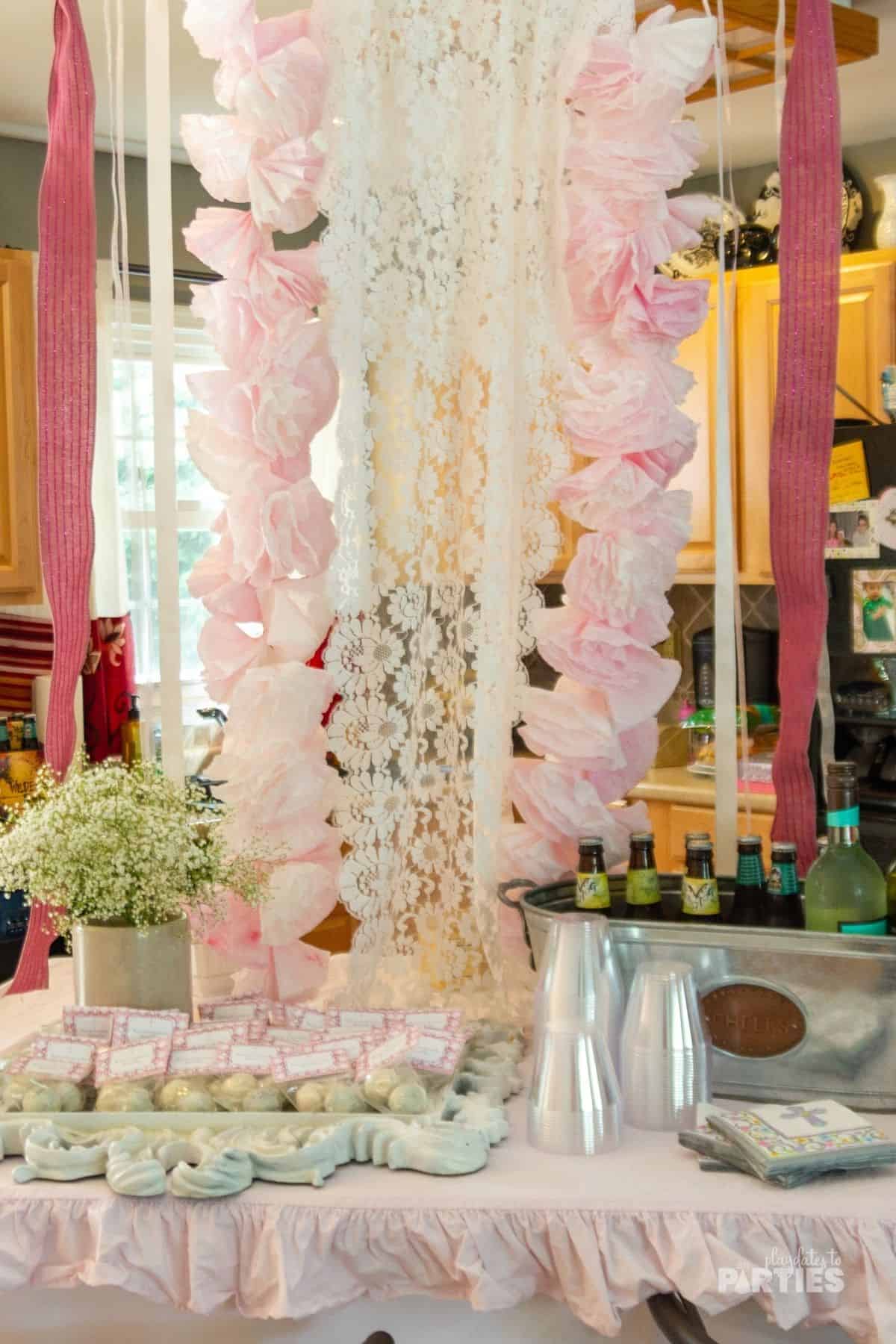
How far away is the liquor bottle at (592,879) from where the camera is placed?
1685 millimetres

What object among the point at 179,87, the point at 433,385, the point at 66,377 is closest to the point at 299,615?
the point at 433,385

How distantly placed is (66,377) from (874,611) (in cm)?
255

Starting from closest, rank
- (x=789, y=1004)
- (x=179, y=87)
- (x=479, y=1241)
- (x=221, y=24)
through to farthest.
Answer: (x=479, y=1241) < (x=789, y=1004) < (x=221, y=24) < (x=179, y=87)

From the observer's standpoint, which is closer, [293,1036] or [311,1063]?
[311,1063]

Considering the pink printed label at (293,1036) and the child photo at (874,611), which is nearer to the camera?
the pink printed label at (293,1036)

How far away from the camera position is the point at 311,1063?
60.4 inches

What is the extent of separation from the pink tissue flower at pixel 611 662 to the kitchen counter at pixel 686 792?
2.12 m

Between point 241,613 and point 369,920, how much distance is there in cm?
41

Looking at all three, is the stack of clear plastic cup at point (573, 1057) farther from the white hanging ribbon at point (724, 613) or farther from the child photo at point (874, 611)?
the child photo at point (874, 611)

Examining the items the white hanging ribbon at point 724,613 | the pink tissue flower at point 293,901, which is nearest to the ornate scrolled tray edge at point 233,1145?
the pink tissue flower at point 293,901

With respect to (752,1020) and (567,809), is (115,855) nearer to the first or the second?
(567,809)

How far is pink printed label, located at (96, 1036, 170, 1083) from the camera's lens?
1.53 metres

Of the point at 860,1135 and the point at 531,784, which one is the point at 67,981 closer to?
the point at 531,784

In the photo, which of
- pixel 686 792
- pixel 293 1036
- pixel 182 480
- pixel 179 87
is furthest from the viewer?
pixel 182 480
